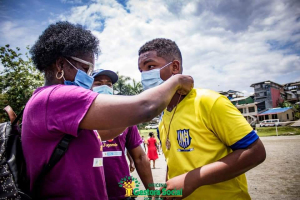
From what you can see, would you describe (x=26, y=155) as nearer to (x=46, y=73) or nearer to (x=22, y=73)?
(x=46, y=73)

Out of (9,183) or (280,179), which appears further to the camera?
(280,179)

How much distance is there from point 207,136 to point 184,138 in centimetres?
22

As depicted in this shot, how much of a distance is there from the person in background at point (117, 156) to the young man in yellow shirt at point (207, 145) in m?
1.02

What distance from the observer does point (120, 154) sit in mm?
2828

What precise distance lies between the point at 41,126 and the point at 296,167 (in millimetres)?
10091

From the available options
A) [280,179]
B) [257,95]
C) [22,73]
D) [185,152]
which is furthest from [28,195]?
[257,95]

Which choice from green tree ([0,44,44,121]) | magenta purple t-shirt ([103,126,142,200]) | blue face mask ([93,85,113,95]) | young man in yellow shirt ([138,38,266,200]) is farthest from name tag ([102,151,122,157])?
green tree ([0,44,44,121])

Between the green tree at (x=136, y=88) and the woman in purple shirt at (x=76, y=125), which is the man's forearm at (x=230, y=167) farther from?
the green tree at (x=136, y=88)

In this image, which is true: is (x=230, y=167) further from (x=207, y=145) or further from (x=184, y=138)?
(x=184, y=138)

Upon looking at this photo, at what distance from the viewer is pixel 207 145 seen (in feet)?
5.16

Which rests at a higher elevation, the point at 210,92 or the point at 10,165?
the point at 210,92

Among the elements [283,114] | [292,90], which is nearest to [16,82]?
[283,114]

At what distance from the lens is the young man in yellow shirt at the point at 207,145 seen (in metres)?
1.35

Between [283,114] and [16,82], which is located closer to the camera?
[16,82]
